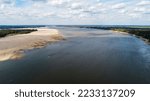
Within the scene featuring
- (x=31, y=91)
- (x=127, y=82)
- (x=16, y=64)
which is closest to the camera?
(x=31, y=91)

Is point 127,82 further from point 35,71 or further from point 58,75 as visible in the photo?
point 35,71

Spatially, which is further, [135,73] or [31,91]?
[135,73]

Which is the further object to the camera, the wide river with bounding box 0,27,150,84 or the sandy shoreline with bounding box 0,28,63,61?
the sandy shoreline with bounding box 0,28,63,61

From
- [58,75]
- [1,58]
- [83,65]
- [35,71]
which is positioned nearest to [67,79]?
[58,75]

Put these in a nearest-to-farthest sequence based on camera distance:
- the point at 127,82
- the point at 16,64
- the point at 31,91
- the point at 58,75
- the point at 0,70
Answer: the point at 31,91, the point at 127,82, the point at 58,75, the point at 0,70, the point at 16,64

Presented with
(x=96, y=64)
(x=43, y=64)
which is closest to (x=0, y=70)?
(x=43, y=64)

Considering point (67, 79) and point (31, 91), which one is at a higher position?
point (31, 91)

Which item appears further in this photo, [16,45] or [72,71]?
[16,45]

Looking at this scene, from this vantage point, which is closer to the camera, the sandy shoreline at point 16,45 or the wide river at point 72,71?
the wide river at point 72,71

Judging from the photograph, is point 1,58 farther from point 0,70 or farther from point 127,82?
point 127,82
